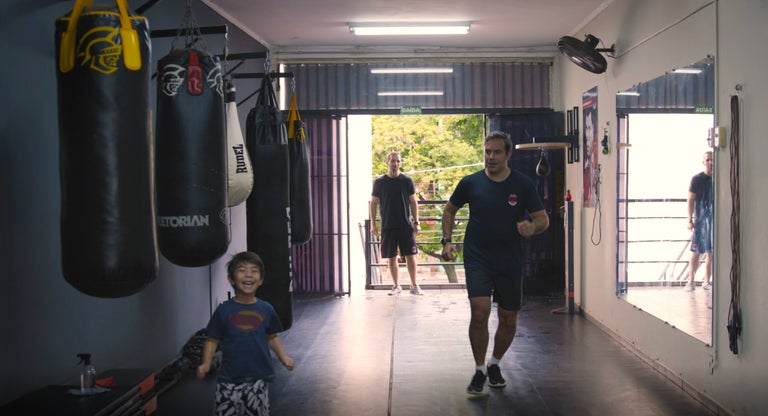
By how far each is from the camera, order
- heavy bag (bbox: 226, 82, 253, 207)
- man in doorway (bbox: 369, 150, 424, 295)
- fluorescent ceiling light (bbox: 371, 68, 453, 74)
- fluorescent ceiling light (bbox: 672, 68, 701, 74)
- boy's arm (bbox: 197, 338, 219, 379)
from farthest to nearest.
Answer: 1. fluorescent ceiling light (bbox: 371, 68, 453, 74)
2. man in doorway (bbox: 369, 150, 424, 295)
3. fluorescent ceiling light (bbox: 672, 68, 701, 74)
4. heavy bag (bbox: 226, 82, 253, 207)
5. boy's arm (bbox: 197, 338, 219, 379)

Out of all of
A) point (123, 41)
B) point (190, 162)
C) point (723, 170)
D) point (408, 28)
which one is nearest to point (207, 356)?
point (190, 162)

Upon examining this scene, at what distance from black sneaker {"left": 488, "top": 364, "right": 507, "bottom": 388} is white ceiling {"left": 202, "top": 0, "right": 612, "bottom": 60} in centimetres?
302

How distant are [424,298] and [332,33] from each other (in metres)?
2.90

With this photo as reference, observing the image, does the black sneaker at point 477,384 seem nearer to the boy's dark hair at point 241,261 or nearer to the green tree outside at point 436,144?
the boy's dark hair at point 241,261

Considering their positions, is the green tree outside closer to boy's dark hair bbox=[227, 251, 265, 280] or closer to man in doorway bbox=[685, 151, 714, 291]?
man in doorway bbox=[685, 151, 714, 291]

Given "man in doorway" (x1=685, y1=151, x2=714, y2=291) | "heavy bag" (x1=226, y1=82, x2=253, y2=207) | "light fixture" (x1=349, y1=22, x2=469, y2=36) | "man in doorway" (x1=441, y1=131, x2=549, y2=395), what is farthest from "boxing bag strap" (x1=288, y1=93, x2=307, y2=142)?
"man in doorway" (x1=685, y1=151, x2=714, y2=291)

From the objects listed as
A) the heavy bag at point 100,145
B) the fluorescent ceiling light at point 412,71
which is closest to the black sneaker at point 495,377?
the heavy bag at point 100,145

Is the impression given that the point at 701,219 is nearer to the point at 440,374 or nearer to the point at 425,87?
the point at 440,374

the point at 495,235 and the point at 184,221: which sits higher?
the point at 184,221

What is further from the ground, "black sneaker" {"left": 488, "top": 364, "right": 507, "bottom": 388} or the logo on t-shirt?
the logo on t-shirt

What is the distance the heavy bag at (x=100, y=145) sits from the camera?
2.43 m

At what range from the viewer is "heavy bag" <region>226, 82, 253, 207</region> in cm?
400

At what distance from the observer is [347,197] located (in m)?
8.54

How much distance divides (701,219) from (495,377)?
1492 mm
